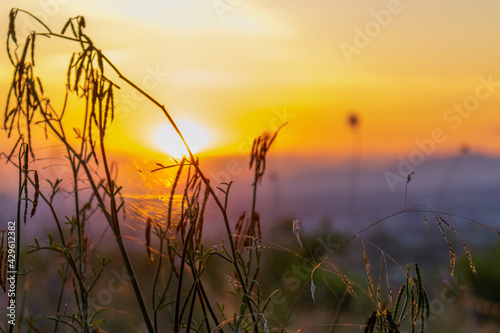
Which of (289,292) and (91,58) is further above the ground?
(91,58)

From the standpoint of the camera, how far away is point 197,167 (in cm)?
111

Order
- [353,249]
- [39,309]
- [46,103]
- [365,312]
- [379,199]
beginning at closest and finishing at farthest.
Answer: [46,103]
[39,309]
[365,312]
[353,249]
[379,199]

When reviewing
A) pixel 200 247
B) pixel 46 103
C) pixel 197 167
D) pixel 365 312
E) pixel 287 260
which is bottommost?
pixel 365 312

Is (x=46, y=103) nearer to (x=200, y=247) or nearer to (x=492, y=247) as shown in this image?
(x=200, y=247)

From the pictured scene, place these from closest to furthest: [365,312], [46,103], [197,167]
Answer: [197,167] → [46,103] → [365,312]

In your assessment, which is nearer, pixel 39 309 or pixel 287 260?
pixel 39 309

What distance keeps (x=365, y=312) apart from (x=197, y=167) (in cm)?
475

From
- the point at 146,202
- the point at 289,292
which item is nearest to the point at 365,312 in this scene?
the point at 289,292

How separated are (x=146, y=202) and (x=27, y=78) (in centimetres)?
42

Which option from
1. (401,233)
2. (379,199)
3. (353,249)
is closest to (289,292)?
(353,249)

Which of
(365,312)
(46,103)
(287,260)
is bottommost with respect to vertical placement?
(365,312)

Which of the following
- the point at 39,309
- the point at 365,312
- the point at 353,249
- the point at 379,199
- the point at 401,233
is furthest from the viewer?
the point at 379,199

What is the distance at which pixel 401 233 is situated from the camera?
11.2 m

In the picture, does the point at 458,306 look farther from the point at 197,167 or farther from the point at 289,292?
the point at 197,167
